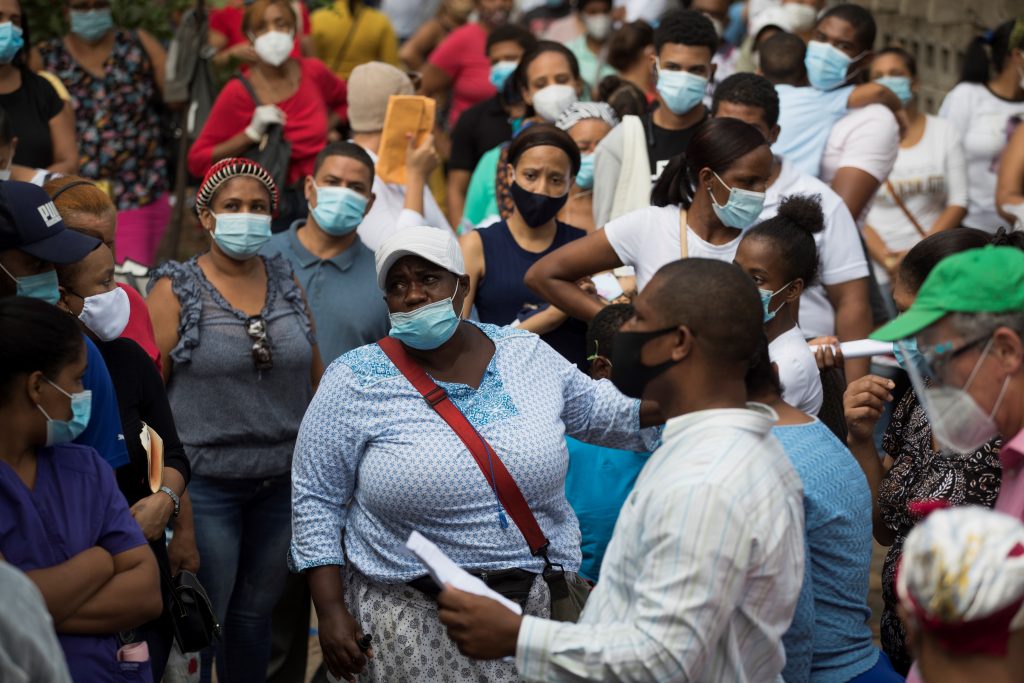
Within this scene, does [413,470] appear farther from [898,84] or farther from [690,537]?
[898,84]

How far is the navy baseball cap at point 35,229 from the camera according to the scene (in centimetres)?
387

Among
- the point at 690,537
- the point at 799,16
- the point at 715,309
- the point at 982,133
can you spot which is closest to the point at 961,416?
the point at 715,309

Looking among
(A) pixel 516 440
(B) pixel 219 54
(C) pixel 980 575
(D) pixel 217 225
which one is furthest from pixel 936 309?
(B) pixel 219 54

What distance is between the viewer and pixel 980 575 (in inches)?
91.7

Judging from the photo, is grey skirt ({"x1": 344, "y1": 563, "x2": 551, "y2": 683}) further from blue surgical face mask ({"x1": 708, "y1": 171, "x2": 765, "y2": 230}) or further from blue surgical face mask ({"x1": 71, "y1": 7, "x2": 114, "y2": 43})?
Answer: blue surgical face mask ({"x1": 71, "y1": 7, "x2": 114, "y2": 43})

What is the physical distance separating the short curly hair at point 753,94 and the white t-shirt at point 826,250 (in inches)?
17.7

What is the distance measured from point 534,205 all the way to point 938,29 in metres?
7.17

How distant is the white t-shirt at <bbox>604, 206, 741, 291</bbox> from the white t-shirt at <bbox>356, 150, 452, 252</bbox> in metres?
1.57

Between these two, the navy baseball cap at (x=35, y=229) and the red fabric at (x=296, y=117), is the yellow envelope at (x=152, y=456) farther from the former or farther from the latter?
the red fabric at (x=296, y=117)

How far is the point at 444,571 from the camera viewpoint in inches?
123

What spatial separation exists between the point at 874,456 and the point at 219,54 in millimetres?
5922

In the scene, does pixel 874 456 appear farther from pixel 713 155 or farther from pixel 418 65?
pixel 418 65

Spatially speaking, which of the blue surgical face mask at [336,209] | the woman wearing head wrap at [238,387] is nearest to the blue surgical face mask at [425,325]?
the woman wearing head wrap at [238,387]

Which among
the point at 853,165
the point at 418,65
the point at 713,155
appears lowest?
the point at 418,65
